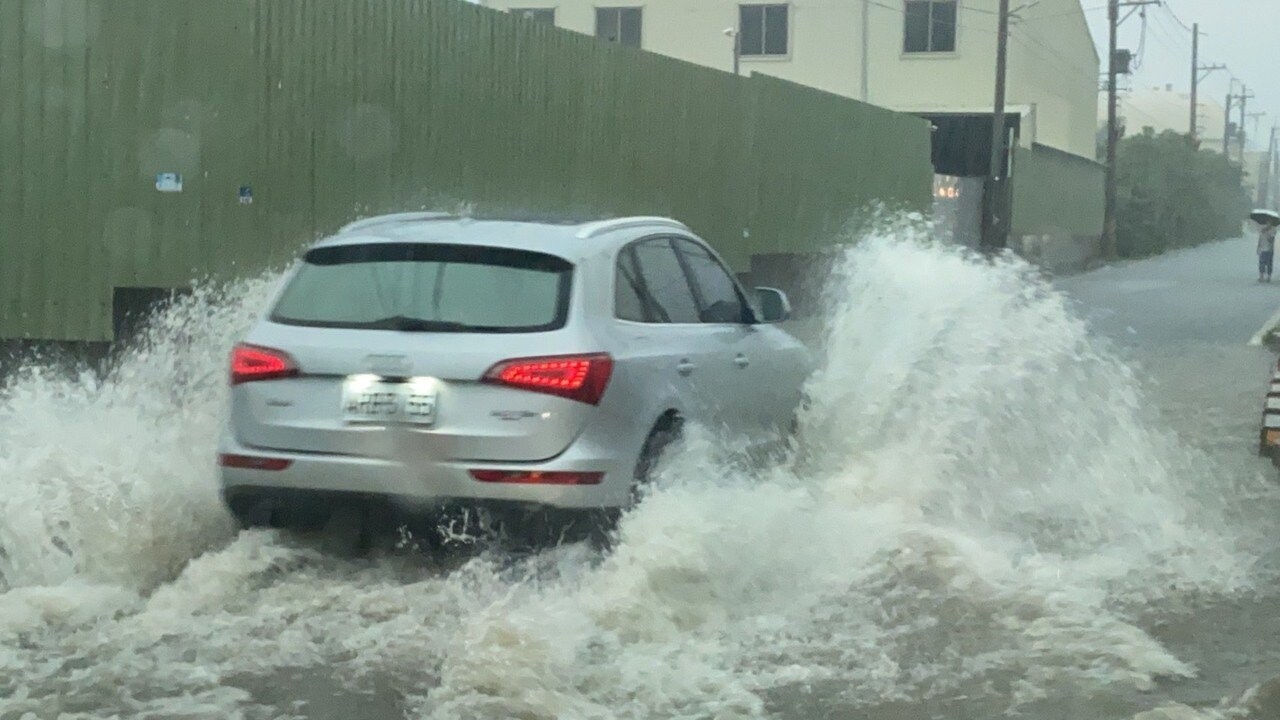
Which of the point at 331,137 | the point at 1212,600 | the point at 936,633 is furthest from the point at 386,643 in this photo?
the point at 331,137

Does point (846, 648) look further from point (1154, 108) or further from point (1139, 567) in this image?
point (1154, 108)

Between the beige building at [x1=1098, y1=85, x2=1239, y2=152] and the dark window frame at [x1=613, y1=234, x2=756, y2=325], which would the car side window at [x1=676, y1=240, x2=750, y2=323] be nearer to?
the dark window frame at [x1=613, y1=234, x2=756, y2=325]

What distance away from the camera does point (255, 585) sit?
23.7ft

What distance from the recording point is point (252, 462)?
739cm

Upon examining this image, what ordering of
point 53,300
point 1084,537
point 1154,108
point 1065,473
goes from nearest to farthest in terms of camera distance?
point 1084,537, point 1065,473, point 53,300, point 1154,108

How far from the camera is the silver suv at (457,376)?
7.10 metres

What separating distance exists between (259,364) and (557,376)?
4.12 feet

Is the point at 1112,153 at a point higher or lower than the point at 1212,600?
higher

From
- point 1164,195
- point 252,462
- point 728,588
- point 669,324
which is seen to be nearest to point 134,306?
point 252,462

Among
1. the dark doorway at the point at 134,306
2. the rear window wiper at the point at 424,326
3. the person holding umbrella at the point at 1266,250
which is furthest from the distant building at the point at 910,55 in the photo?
the rear window wiper at the point at 424,326

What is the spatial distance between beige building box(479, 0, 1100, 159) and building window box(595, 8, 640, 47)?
30 mm

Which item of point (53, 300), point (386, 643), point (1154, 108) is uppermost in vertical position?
point (1154, 108)

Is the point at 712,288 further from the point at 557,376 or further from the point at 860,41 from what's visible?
the point at 860,41

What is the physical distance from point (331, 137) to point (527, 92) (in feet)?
13.0
